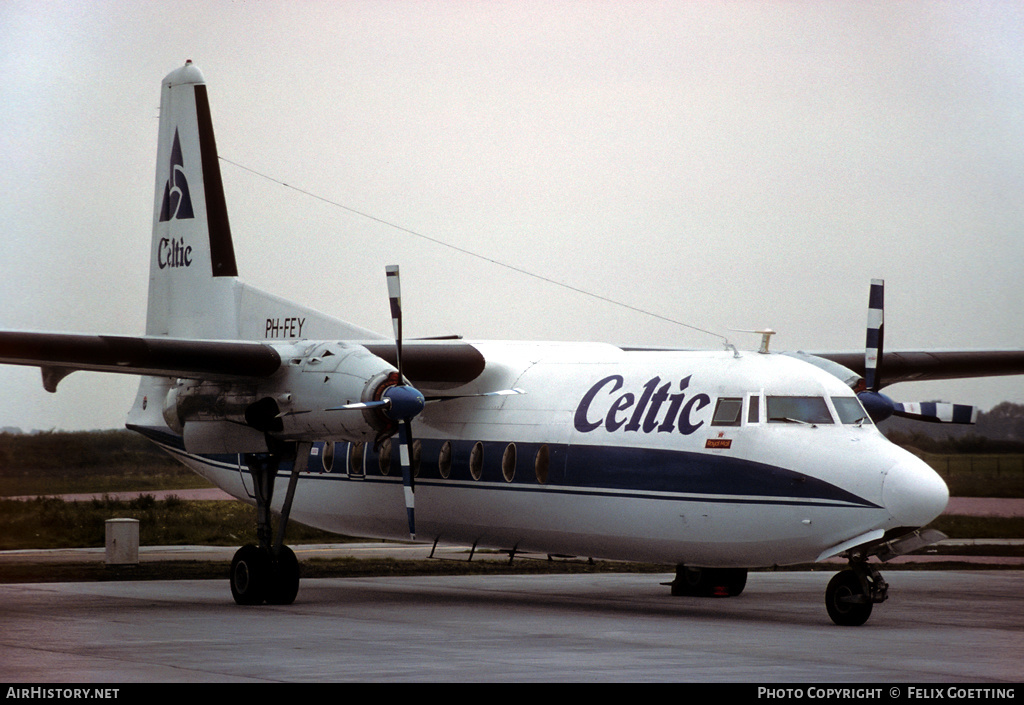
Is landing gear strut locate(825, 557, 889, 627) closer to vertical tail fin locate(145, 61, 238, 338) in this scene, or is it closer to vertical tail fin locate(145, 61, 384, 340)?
vertical tail fin locate(145, 61, 384, 340)

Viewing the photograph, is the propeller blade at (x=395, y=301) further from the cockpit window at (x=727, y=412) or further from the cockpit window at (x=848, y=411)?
the cockpit window at (x=848, y=411)

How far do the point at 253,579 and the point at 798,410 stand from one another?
7.64 metres

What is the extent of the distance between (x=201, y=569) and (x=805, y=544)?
1342cm

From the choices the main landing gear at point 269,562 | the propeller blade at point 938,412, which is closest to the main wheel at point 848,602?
the propeller blade at point 938,412

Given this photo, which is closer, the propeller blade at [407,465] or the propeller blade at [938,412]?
the propeller blade at [407,465]

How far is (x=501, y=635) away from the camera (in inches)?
611

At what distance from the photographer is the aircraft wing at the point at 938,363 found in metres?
23.5

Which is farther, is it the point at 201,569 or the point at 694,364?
the point at 201,569

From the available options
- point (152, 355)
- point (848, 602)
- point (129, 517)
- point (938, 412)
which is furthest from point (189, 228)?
point (129, 517)

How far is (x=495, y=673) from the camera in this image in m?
12.2

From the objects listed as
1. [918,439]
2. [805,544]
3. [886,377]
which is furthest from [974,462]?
[805,544]

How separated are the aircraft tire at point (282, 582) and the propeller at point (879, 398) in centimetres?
789

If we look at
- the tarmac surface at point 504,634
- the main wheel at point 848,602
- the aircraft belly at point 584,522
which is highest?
the aircraft belly at point 584,522
